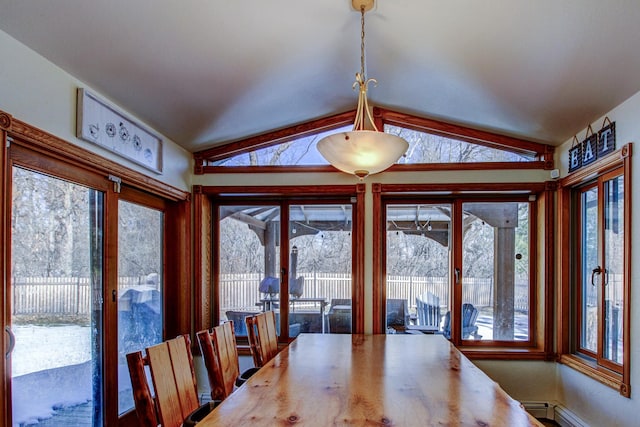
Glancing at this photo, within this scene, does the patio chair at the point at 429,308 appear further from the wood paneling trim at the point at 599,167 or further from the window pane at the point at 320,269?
the wood paneling trim at the point at 599,167

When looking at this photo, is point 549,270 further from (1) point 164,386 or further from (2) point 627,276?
(1) point 164,386

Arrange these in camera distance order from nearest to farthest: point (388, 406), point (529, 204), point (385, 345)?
1. point (388, 406)
2. point (385, 345)
3. point (529, 204)

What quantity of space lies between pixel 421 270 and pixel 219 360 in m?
2.34

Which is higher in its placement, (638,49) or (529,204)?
(638,49)

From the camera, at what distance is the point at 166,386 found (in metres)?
1.67

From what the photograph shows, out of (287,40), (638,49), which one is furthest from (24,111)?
(638,49)

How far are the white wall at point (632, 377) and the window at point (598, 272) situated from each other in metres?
0.05

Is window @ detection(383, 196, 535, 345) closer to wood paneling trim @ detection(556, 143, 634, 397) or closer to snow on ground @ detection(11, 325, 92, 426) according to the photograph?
wood paneling trim @ detection(556, 143, 634, 397)

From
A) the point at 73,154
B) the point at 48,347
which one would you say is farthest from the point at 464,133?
the point at 48,347

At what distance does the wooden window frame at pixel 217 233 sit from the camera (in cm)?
389

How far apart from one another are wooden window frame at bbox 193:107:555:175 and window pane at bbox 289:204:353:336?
493 mm

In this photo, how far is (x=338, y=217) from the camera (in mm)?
4109

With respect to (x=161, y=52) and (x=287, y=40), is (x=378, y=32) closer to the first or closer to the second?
(x=287, y=40)

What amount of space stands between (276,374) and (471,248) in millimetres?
2451
